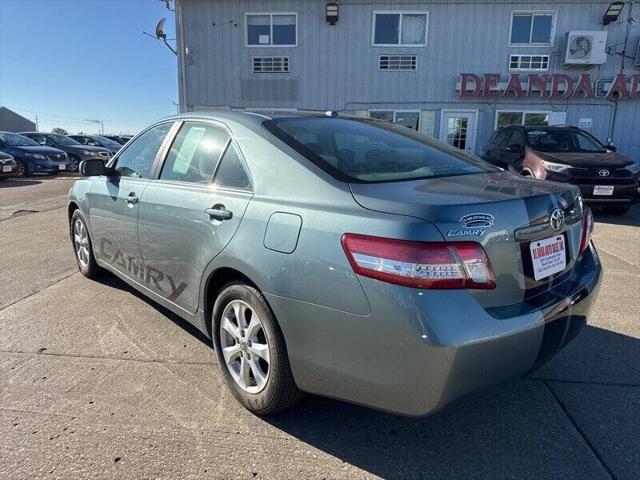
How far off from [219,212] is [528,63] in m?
15.1

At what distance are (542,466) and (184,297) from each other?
213 centimetres

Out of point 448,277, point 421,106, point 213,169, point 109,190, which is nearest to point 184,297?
point 213,169

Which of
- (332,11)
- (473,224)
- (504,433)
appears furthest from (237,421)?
(332,11)

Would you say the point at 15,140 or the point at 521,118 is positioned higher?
the point at 521,118

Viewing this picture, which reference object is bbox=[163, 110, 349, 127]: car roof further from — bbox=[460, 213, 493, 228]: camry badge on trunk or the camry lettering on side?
bbox=[460, 213, 493, 228]: camry badge on trunk

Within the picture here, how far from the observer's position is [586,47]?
46.4 ft

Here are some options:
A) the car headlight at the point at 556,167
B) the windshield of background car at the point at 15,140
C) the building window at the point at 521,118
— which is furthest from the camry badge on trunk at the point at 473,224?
the windshield of background car at the point at 15,140

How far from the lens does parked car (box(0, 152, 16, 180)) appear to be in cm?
1359

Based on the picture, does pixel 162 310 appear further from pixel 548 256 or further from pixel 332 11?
pixel 332 11

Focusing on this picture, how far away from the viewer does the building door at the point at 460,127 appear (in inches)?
595

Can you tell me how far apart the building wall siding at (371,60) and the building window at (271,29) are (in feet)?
0.60

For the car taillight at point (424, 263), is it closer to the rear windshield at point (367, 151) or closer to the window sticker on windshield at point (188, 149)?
the rear windshield at point (367, 151)

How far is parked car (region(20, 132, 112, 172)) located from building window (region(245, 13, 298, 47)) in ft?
23.4

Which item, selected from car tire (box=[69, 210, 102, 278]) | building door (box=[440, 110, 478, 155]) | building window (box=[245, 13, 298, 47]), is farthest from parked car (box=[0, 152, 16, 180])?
building door (box=[440, 110, 478, 155])
